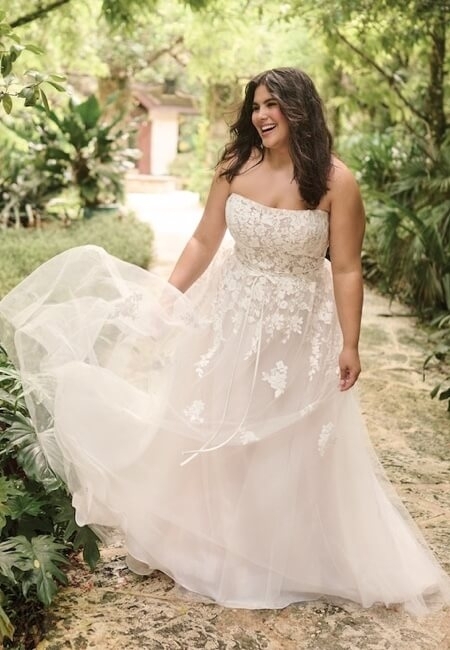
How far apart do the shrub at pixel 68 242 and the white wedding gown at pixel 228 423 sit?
512 centimetres

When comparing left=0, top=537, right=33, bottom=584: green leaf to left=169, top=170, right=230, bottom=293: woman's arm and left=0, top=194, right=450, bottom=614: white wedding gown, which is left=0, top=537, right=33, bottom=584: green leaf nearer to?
left=0, top=194, right=450, bottom=614: white wedding gown

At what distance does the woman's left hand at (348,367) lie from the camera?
9.52 ft

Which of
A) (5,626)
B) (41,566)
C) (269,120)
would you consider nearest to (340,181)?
(269,120)

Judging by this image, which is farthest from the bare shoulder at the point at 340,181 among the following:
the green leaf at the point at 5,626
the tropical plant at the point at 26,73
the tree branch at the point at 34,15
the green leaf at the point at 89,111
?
the green leaf at the point at 89,111

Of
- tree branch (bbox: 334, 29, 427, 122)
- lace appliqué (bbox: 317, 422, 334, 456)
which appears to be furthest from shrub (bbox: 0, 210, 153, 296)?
lace appliqué (bbox: 317, 422, 334, 456)

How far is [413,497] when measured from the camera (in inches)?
162

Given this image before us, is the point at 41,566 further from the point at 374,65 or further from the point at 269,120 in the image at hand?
the point at 374,65

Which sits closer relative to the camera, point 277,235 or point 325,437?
point 277,235

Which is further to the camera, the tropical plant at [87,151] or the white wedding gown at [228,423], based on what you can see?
the tropical plant at [87,151]

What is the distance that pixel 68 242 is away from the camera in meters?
10.0

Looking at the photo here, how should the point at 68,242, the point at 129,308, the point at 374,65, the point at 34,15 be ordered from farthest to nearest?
the point at 68,242 < the point at 374,65 < the point at 34,15 < the point at 129,308

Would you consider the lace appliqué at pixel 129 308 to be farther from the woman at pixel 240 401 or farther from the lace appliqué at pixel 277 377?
the lace appliqué at pixel 277 377

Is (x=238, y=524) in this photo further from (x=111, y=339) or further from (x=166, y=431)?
(x=111, y=339)

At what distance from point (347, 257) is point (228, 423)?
0.74 meters
